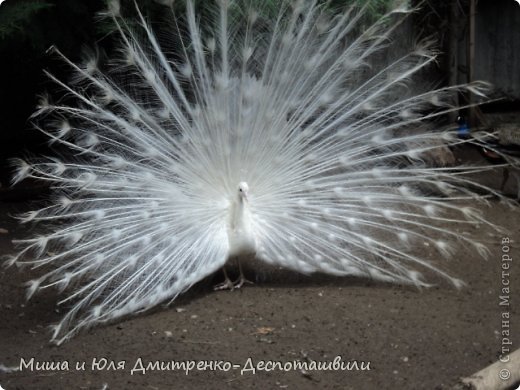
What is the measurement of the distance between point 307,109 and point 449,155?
11.0ft

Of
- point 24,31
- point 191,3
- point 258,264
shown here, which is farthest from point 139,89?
point 258,264

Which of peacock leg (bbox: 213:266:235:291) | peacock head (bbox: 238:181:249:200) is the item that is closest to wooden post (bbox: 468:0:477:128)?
peacock head (bbox: 238:181:249:200)

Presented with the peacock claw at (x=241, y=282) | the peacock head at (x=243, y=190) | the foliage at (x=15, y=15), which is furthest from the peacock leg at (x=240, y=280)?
the foliage at (x=15, y=15)

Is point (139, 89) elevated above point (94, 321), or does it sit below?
above

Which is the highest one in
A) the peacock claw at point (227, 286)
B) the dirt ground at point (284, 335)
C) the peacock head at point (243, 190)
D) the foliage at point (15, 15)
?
the foliage at point (15, 15)

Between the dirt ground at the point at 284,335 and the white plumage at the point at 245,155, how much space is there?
0.21m

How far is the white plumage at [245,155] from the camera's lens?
4.92m

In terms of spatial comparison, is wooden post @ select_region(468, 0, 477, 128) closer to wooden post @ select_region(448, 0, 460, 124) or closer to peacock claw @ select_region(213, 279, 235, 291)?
wooden post @ select_region(448, 0, 460, 124)

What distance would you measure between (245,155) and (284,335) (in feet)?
4.38

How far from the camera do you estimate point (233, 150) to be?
5.07 m

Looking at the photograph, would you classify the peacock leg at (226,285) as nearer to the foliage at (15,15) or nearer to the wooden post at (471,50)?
the foliage at (15,15)

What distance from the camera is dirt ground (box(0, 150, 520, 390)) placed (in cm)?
384

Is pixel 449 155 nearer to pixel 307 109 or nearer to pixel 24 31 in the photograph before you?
pixel 307 109

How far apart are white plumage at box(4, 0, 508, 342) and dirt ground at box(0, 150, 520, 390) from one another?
0.21 meters
